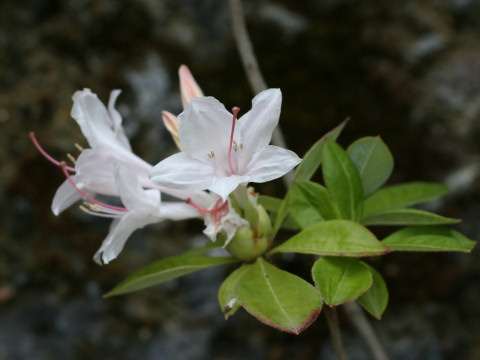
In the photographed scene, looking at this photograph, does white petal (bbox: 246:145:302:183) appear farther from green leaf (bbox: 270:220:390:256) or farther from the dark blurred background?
the dark blurred background

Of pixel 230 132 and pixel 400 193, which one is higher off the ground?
pixel 230 132

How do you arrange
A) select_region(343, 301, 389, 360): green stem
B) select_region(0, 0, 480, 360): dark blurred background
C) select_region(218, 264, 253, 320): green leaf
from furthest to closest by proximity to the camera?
1. select_region(0, 0, 480, 360): dark blurred background
2. select_region(343, 301, 389, 360): green stem
3. select_region(218, 264, 253, 320): green leaf

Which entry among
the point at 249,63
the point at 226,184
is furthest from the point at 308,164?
the point at 249,63

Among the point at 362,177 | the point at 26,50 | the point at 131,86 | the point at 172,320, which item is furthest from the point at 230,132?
the point at 26,50

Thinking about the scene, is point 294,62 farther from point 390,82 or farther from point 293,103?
point 390,82

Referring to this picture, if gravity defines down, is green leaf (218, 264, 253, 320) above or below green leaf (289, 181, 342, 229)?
below

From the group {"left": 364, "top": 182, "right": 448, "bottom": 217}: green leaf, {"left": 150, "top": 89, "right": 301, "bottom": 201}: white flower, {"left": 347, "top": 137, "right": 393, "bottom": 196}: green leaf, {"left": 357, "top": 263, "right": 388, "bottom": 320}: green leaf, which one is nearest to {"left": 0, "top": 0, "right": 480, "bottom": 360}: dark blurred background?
{"left": 364, "top": 182, "right": 448, "bottom": 217}: green leaf

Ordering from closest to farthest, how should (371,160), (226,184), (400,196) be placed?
(226,184)
(371,160)
(400,196)

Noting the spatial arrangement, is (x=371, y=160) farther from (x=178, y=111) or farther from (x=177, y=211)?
(x=178, y=111)
